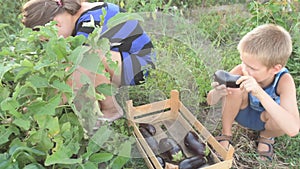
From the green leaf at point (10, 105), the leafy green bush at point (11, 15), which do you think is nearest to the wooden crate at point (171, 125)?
the green leaf at point (10, 105)

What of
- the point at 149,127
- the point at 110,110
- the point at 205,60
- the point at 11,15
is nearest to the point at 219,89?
the point at 205,60

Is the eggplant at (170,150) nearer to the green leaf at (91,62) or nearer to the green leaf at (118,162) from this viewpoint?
the green leaf at (118,162)

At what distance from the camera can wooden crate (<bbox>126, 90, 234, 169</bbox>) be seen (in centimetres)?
197

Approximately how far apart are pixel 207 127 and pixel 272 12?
1295 millimetres

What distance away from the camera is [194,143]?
2.06 meters

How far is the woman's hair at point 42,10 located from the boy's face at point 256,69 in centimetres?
96

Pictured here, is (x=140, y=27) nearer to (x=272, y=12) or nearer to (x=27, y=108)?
(x=27, y=108)

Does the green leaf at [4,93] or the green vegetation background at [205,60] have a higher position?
the green leaf at [4,93]

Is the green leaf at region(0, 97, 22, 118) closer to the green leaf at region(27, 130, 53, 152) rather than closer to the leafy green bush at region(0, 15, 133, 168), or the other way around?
the leafy green bush at region(0, 15, 133, 168)

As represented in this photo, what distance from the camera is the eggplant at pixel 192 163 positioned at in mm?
1979

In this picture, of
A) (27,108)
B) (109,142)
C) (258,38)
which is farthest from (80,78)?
(258,38)

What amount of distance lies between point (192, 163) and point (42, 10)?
1072mm

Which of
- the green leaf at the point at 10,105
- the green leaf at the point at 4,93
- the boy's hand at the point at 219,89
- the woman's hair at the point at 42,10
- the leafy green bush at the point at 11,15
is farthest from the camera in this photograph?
the leafy green bush at the point at 11,15

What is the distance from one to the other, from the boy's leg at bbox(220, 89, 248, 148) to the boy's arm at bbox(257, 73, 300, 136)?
0.18m
